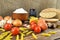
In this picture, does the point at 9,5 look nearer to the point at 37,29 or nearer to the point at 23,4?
the point at 23,4

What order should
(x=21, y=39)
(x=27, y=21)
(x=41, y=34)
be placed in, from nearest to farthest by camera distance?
(x=21, y=39)
(x=41, y=34)
(x=27, y=21)

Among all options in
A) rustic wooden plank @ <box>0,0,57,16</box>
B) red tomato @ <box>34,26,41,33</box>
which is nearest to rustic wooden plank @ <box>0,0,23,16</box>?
rustic wooden plank @ <box>0,0,57,16</box>

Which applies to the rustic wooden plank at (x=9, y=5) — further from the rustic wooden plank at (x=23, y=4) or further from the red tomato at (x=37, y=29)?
the red tomato at (x=37, y=29)

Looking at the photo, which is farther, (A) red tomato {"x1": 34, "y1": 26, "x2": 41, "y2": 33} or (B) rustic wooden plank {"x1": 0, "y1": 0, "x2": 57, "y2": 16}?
(B) rustic wooden plank {"x1": 0, "y1": 0, "x2": 57, "y2": 16}

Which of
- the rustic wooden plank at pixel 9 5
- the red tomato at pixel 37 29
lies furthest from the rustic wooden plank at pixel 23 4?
the red tomato at pixel 37 29

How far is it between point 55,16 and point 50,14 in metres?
0.05

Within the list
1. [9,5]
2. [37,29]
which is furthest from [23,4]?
[37,29]

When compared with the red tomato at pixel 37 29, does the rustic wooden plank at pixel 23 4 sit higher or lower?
higher

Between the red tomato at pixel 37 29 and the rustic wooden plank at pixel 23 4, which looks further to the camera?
the rustic wooden plank at pixel 23 4

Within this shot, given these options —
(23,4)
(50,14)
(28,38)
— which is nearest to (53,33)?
(28,38)

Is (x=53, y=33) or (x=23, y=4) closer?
(x=53, y=33)

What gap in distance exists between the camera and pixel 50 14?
1.19m

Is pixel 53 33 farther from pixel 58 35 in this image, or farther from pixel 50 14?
pixel 50 14

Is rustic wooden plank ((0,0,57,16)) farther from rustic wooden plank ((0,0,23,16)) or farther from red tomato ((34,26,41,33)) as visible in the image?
red tomato ((34,26,41,33))
